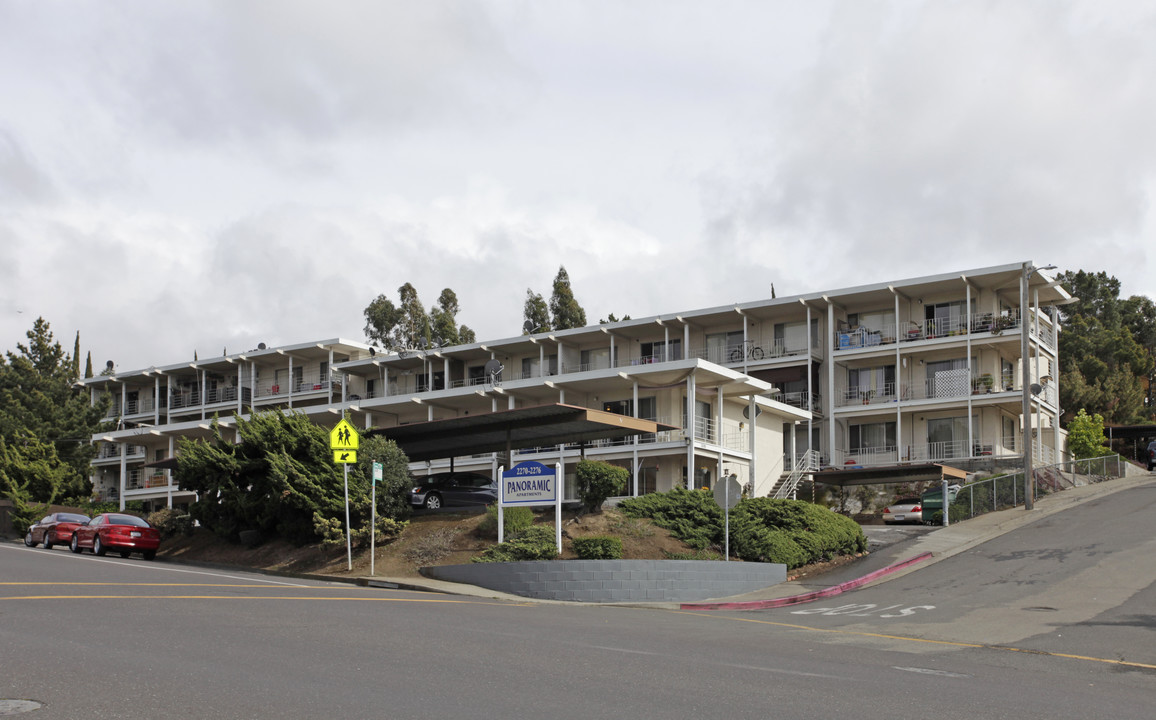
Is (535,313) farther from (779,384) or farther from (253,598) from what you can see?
(253,598)

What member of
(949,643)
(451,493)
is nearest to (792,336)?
(451,493)

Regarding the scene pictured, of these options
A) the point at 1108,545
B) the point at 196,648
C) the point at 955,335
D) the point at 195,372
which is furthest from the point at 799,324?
the point at 196,648

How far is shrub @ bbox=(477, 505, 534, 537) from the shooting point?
2553 centimetres

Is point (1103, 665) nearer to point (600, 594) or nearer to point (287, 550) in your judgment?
point (600, 594)

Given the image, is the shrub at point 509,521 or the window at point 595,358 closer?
the shrub at point 509,521

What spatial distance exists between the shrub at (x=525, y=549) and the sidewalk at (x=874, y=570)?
3.59 ft

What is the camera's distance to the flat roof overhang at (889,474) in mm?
35688

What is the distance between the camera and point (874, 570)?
2484 centimetres

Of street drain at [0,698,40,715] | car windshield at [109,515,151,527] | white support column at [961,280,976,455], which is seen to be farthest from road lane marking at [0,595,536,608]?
white support column at [961,280,976,455]

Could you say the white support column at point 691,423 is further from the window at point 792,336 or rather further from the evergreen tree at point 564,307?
the evergreen tree at point 564,307

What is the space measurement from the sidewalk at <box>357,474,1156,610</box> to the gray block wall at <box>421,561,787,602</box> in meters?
0.29

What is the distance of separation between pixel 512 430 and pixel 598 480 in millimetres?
4519

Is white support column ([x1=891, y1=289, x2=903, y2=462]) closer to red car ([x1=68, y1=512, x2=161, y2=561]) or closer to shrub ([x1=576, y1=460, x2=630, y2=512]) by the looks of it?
shrub ([x1=576, y1=460, x2=630, y2=512])

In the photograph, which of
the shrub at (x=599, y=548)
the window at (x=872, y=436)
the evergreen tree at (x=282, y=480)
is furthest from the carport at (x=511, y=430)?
the window at (x=872, y=436)
